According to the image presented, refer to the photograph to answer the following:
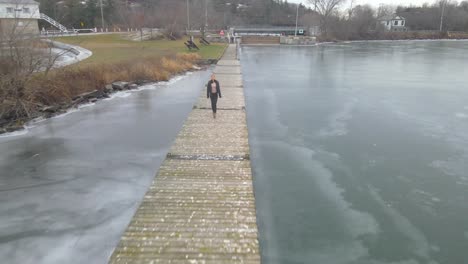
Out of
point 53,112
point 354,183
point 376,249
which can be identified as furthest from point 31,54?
point 376,249

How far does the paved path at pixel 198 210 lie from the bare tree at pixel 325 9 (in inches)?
2717

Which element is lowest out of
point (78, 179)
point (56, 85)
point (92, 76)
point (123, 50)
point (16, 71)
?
point (78, 179)

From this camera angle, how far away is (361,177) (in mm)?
8156

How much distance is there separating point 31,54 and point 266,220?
11.4 m

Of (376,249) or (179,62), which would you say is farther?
(179,62)

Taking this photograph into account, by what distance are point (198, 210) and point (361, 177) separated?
414 centimetres

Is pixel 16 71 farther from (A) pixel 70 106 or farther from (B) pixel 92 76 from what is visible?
(B) pixel 92 76

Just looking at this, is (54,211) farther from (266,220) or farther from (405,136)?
(405,136)

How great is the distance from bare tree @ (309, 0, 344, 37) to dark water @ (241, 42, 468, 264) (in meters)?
61.4

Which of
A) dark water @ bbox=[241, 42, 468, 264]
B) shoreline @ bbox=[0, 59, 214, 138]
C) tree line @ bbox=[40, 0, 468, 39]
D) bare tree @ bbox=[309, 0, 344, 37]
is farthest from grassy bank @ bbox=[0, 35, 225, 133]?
bare tree @ bbox=[309, 0, 344, 37]

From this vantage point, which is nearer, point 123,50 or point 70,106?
point 70,106

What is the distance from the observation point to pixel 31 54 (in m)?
13.0

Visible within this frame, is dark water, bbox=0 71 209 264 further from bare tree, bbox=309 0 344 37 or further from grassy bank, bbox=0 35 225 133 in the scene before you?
bare tree, bbox=309 0 344 37

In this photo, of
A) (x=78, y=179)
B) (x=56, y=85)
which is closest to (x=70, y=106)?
(x=56, y=85)
